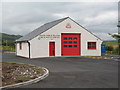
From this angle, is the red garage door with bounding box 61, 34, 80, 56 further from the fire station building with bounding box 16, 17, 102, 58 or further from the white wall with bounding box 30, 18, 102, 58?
the white wall with bounding box 30, 18, 102, 58

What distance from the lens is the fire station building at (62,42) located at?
20641 millimetres

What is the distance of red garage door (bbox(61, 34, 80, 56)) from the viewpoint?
22.2 m

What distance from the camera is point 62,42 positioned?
22109mm

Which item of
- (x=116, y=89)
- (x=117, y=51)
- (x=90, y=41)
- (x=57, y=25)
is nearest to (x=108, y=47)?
(x=117, y=51)

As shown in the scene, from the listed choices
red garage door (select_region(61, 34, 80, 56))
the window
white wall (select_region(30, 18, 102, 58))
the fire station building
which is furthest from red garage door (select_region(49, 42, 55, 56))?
the window

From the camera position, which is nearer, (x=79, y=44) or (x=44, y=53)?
(x=44, y=53)

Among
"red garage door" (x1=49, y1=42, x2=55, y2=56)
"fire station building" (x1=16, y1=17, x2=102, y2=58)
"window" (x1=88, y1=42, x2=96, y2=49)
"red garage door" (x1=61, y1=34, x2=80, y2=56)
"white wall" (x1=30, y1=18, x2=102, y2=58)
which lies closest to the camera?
"white wall" (x1=30, y1=18, x2=102, y2=58)

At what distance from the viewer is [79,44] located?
22922 mm

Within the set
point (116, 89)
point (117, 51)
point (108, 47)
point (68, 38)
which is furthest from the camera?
point (108, 47)

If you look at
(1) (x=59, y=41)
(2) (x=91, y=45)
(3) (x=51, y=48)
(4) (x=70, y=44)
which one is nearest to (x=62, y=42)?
(1) (x=59, y=41)

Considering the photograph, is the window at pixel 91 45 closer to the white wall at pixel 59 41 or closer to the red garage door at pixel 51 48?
the white wall at pixel 59 41

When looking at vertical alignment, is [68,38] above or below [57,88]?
above

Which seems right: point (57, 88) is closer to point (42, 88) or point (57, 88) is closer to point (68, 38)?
point (42, 88)

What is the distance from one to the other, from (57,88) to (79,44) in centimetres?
1680
